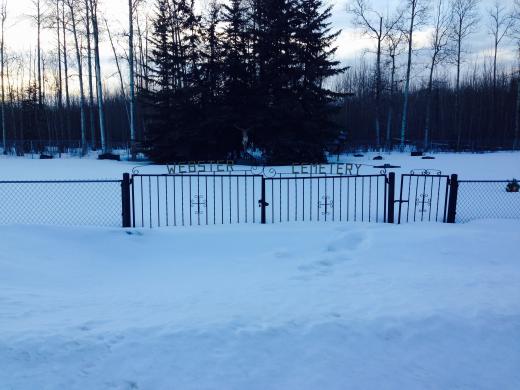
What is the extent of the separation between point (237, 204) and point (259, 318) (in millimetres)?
6499

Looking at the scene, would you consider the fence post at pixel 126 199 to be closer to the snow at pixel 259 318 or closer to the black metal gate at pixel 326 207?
the snow at pixel 259 318

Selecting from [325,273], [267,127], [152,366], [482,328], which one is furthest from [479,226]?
[267,127]

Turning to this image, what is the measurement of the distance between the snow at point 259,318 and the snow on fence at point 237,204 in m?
2.05

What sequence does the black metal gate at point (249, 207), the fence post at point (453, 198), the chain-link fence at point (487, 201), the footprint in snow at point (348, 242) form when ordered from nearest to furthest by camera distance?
the footprint in snow at point (348, 242), the fence post at point (453, 198), the black metal gate at point (249, 207), the chain-link fence at point (487, 201)

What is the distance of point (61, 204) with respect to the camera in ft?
37.2

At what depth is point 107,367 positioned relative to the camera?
280 centimetres

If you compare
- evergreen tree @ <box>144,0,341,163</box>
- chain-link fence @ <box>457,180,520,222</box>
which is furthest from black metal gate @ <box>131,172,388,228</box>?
evergreen tree @ <box>144,0,341,163</box>

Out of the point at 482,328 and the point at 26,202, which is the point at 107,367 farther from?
the point at 26,202

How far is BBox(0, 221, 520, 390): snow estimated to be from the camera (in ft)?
9.23

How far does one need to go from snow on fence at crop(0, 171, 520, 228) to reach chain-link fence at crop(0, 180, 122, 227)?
20 mm

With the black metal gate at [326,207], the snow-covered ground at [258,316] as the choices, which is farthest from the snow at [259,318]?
the black metal gate at [326,207]

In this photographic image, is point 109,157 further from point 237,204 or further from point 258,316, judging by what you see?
point 258,316

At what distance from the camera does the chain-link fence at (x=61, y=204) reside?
9.21 meters

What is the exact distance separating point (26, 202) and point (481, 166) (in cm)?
2276
